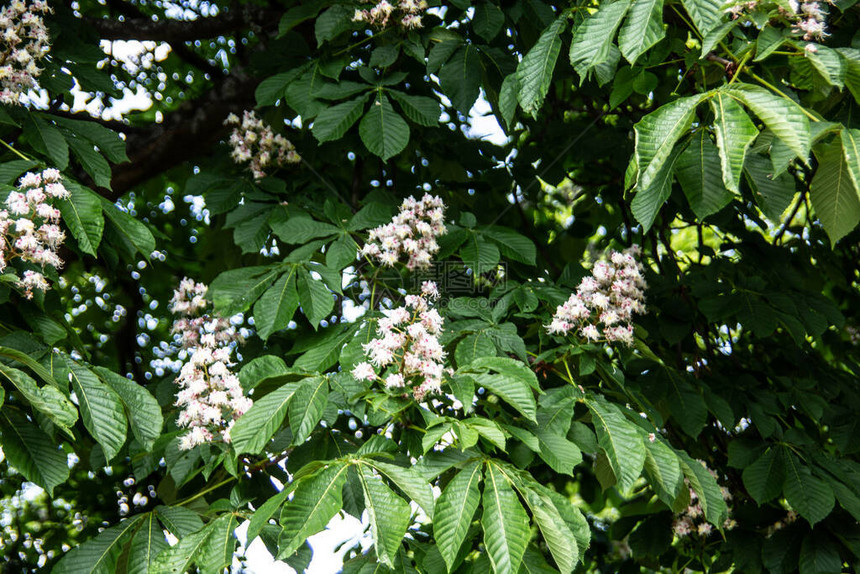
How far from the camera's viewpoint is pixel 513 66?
303 cm

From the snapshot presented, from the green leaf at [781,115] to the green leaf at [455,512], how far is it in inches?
38.5

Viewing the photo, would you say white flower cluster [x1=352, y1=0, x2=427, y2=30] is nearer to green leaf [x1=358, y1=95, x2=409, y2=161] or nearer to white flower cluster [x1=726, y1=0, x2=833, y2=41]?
green leaf [x1=358, y1=95, x2=409, y2=161]

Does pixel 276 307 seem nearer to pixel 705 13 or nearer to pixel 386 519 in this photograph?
pixel 386 519

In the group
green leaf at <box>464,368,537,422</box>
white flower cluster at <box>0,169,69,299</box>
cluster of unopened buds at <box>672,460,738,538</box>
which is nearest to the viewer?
green leaf at <box>464,368,537,422</box>

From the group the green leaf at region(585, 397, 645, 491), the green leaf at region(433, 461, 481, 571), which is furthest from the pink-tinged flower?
the green leaf at region(585, 397, 645, 491)

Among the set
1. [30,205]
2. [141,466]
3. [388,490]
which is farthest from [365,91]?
[388,490]

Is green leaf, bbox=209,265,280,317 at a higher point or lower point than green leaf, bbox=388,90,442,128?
lower

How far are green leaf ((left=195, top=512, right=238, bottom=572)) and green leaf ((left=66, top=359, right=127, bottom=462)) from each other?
0.32 metres

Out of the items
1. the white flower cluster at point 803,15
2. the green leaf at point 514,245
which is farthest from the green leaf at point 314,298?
the white flower cluster at point 803,15

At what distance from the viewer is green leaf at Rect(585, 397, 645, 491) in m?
2.06

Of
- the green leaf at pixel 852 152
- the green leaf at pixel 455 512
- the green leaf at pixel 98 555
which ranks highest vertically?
the green leaf at pixel 852 152

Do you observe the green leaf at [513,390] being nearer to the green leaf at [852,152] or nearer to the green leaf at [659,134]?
the green leaf at [659,134]

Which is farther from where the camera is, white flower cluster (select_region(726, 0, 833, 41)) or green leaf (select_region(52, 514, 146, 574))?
green leaf (select_region(52, 514, 146, 574))

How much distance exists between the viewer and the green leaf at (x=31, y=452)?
2178 millimetres
